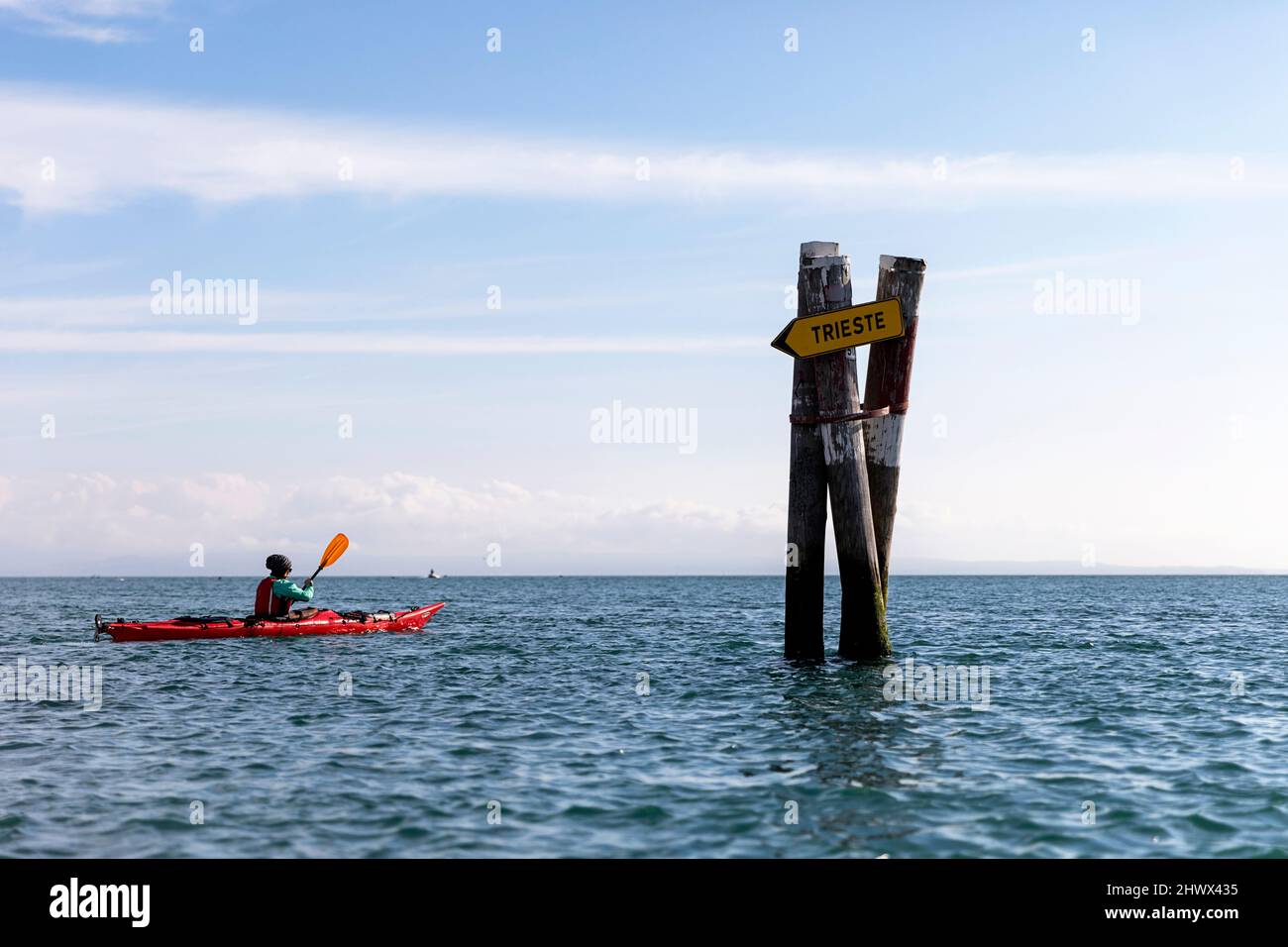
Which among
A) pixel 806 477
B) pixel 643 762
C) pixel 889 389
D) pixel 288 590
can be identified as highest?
pixel 889 389

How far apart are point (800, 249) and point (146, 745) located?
33.2 feet

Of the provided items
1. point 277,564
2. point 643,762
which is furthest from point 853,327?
point 277,564

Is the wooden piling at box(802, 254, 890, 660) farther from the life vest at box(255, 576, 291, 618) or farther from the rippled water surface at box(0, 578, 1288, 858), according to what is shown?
the life vest at box(255, 576, 291, 618)

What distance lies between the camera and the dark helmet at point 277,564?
22.3 meters

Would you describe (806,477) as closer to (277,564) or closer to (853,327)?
(853,327)

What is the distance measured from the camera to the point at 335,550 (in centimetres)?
2491

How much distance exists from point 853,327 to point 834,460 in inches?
70.7

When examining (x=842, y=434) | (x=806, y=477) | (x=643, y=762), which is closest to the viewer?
(x=643, y=762)

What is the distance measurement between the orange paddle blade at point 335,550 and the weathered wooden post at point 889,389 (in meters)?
13.8

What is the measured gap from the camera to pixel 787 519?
1516 cm

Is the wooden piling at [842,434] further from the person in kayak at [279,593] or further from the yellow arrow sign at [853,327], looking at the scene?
the person in kayak at [279,593]
